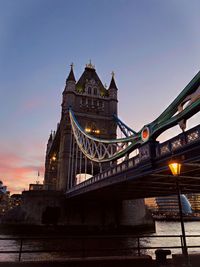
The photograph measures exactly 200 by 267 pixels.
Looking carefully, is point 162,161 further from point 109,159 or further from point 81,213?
point 81,213

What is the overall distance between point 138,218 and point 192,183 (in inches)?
977

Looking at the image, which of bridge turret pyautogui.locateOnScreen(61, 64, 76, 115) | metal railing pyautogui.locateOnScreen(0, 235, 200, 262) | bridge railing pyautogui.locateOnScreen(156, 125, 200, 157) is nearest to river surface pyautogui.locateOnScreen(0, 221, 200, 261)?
metal railing pyautogui.locateOnScreen(0, 235, 200, 262)

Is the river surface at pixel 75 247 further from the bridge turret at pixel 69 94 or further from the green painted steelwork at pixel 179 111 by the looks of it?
the bridge turret at pixel 69 94

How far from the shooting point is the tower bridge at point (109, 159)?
41.8 feet

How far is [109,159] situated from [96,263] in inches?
622

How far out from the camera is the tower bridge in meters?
12.7

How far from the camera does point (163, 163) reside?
14102 mm

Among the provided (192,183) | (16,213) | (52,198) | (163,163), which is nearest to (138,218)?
(52,198)

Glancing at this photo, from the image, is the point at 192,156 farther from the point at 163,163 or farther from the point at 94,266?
the point at 94,266

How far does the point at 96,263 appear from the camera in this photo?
8328 mm

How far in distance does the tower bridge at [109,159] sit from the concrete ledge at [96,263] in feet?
17.4

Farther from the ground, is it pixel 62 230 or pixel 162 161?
pixel 162 161

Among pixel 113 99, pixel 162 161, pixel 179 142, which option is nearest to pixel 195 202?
pixel 113 99

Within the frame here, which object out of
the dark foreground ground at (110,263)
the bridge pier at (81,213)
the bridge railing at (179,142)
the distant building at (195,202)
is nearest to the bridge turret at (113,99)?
the bridge pier at (81,213)
